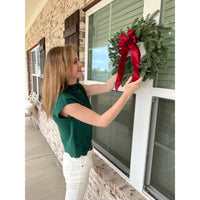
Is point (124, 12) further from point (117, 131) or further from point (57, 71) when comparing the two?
point (117, 131)

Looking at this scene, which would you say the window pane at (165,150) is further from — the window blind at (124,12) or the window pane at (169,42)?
the window blind at (124,12)

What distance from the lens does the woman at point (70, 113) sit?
1001 mm

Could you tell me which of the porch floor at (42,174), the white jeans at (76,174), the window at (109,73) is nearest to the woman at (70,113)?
the white jeans at (76,174)

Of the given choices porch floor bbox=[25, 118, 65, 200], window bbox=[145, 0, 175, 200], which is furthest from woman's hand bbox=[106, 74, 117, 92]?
porch floor bbox=[25, 118, 65, 200]

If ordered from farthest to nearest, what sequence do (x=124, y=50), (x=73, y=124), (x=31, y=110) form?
(x=31, y=110)
(x=73, y=124)
(x=124, y=50)

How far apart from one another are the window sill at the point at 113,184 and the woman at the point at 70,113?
274 mm

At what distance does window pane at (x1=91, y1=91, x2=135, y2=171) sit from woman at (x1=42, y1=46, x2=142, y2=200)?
1.03ft

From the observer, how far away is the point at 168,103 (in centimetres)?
101

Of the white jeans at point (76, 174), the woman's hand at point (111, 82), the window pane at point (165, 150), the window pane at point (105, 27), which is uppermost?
the window pane at point (105, 27)

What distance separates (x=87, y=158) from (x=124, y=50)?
0.92 m
